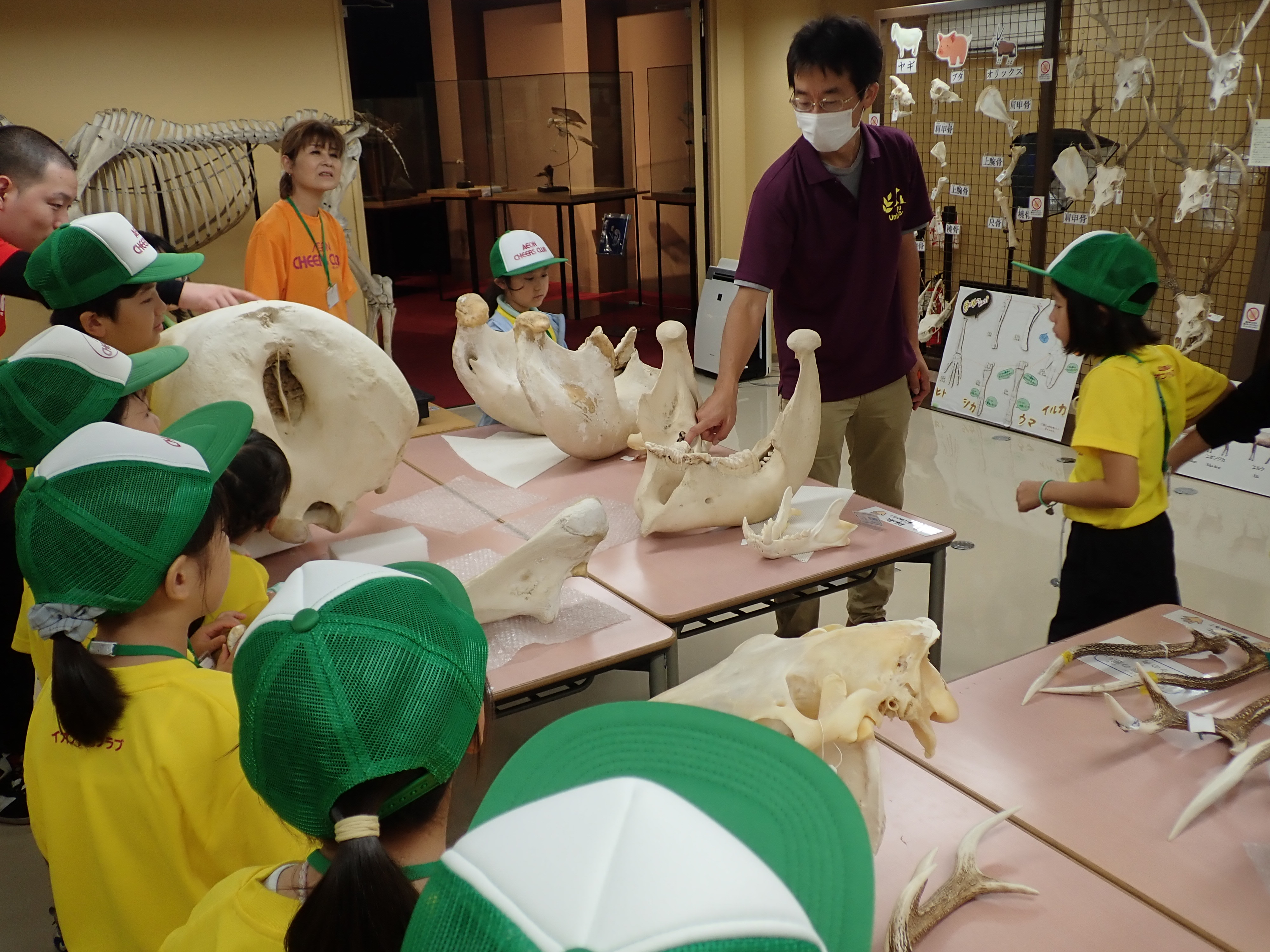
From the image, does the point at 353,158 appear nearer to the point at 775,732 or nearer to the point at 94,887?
the point at 94,887

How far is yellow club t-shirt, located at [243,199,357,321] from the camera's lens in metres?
3.69

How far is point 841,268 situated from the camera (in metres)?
2.88

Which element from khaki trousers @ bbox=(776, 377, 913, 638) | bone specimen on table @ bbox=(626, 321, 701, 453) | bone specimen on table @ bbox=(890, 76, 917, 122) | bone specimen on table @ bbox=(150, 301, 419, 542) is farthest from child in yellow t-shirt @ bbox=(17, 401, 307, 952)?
bone specimen on table @ bbox=(890, 76, 917, 122)

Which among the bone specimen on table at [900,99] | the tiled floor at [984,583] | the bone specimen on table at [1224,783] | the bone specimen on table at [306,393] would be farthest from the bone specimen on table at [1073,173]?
the bone specimen on table at [1224,783]

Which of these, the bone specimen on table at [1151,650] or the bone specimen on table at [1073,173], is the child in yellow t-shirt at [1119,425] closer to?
the bone specimen on table at [1151,650]

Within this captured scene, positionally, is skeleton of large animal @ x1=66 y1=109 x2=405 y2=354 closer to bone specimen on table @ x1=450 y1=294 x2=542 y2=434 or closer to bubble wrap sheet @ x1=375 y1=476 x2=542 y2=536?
bone specimen on table @ x1=450 y1=294 x2=542 y2=434

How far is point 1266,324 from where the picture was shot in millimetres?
4336

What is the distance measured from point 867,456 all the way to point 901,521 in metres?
0.58

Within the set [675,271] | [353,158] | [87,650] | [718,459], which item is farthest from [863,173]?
[675,271]

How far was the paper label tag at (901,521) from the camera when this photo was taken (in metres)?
2.49

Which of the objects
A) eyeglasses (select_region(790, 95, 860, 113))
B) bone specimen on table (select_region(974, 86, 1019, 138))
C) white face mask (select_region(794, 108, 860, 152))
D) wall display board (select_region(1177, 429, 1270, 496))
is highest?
bone specimen on table (select_region(974, 86, 1019, 138))

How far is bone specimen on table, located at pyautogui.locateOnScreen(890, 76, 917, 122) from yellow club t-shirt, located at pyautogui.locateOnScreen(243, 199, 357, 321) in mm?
3511

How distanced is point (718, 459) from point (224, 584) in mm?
1303

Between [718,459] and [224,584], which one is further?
[718,459]
